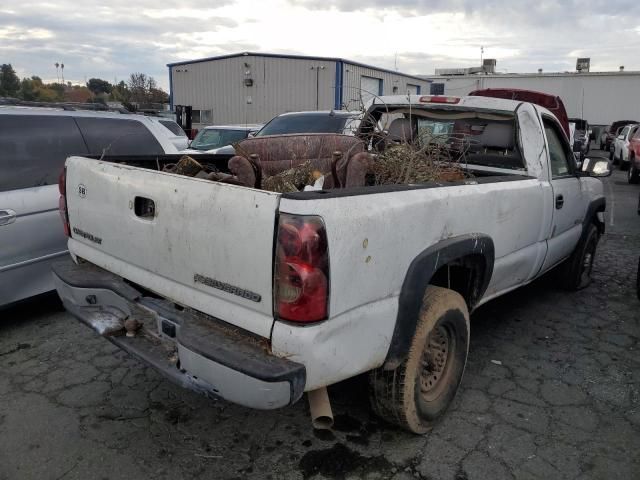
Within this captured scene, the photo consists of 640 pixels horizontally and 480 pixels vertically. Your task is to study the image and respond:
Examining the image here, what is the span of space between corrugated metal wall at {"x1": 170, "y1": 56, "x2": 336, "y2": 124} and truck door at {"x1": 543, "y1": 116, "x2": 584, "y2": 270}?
55.6ft

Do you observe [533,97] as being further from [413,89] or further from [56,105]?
[413,89]

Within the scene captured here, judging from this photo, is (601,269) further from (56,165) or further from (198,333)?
(56,165)

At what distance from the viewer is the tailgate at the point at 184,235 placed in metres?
2.12

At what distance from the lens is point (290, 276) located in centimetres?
203

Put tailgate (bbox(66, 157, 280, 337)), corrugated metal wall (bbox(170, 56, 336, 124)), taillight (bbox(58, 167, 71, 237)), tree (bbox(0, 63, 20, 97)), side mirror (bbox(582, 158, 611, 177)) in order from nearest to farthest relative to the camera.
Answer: tailgate (bbox(66, 157, 280, 337))
taillight (bbox(58, 167, 71, 237))
side mirror (bbox(582, 158, 611, 177))
corrugated metal wall (bbox(170, 56, 336, 124))
tree (bbox(0, 63, 20, 97))

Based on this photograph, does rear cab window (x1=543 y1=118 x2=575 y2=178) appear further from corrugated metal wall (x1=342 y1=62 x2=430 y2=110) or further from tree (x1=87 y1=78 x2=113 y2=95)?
tree (x1=87 y1=78 x2=113 y2=95)

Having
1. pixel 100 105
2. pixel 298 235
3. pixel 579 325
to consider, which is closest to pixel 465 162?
pixel 579 325

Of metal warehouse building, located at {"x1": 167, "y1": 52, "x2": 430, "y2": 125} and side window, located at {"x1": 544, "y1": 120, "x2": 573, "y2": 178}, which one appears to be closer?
side window, located at {"x1": 544, "y1": 120, "x2": 573, "y2": 178}

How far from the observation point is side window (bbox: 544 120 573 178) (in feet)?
13.7

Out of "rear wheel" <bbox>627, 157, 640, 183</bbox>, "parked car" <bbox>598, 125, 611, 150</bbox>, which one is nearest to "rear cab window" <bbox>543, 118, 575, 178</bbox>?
"rear wheel" <bbox>627, 157, 640, 183</bbox>

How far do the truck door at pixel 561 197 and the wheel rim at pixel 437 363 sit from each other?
1.65 metres

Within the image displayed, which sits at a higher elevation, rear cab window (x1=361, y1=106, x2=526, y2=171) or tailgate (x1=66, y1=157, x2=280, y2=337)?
rear cab window (x1=361, y1=106, x2=526, y2=171)

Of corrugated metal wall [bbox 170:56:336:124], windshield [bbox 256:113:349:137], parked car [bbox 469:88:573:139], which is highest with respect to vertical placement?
corrugated metal wall [bbox 170:56:336:124]

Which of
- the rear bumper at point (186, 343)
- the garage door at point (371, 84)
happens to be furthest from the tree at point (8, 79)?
the rear bumper at point (186, 343)
